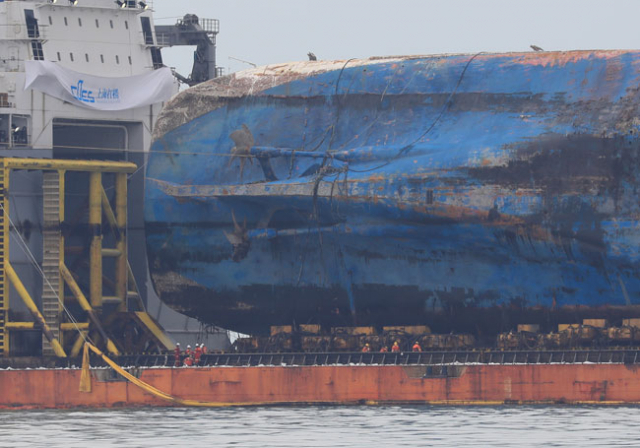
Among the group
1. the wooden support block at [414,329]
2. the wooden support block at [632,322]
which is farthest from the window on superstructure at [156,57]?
the wooden support block at [632,322]

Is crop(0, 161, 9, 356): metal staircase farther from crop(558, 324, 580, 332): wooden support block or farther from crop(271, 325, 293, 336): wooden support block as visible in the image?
crop(558, 324, 580, 332): wooden support block

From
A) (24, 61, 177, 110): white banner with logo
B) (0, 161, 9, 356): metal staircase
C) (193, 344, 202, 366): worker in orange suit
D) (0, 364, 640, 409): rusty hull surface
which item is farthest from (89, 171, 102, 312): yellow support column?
(193, 344, 202, 366): worker in orange suit

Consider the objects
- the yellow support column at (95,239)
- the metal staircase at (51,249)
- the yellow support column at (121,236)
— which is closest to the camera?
the metal staircase at (51,249)

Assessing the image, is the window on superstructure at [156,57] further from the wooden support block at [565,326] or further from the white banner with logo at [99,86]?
the wooden support block at [565,326]

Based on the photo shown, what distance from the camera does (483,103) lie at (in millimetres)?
64250

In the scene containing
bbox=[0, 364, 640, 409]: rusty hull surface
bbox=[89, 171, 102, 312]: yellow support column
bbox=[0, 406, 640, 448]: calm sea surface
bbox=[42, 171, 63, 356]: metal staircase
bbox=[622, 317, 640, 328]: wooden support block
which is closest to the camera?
bbox=[0, 406, 640, 448]: calm sea surface

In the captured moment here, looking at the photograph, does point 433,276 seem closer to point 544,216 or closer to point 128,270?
point 544,216

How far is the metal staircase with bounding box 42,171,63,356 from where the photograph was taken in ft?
220

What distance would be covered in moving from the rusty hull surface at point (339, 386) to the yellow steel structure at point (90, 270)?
5.76 ft

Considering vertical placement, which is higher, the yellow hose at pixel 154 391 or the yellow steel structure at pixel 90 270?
the yellow steel structure at pixel 90 270

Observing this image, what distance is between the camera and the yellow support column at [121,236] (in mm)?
69625

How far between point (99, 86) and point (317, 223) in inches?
440

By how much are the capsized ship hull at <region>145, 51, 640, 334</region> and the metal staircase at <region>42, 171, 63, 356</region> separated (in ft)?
12.1

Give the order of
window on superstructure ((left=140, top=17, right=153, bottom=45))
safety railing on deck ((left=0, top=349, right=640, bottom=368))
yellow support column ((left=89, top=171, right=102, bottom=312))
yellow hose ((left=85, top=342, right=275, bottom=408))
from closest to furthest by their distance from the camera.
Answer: safety railing on deck ((left=0, top=349, right=640, bottom=368))
yellow hose ((left=85, top=342, right=275, bottom=408))
yellow support column ((left=89, top=171, right=102, bottom=312))
window on superstructure ((left=140, top=17, right=153, bottom=45))
